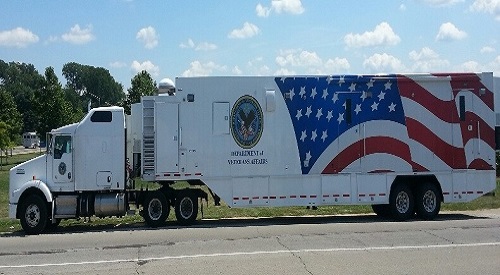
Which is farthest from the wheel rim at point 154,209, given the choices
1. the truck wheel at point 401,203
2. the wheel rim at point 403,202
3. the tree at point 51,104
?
the tree at point 51,104

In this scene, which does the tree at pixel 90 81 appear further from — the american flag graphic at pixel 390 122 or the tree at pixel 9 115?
the american flag graphic at pixel 390 122

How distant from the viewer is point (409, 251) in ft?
36.3

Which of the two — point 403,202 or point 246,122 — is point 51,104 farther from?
point 403,202

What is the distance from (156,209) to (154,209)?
6 centimetres

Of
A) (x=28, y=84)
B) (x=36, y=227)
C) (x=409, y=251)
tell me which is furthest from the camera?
(x=28, y=84)

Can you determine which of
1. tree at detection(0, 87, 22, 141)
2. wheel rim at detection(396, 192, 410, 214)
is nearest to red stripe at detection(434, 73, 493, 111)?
wheel rim at detection(396, 192, 410, 214)

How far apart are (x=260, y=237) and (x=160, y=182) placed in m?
4.34

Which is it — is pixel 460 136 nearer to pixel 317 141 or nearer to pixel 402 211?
pixel 402 211

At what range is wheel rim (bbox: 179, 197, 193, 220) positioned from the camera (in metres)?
16.3

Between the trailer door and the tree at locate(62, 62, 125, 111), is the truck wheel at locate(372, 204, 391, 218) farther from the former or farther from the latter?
the tree at locate(62, 62, 125, 111)

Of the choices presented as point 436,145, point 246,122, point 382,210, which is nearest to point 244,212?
point 246,122

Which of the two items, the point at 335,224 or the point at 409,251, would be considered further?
the point at 335,224

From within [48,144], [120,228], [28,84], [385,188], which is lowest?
[120,228]

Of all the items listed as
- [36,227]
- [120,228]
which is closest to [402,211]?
[120,228]
